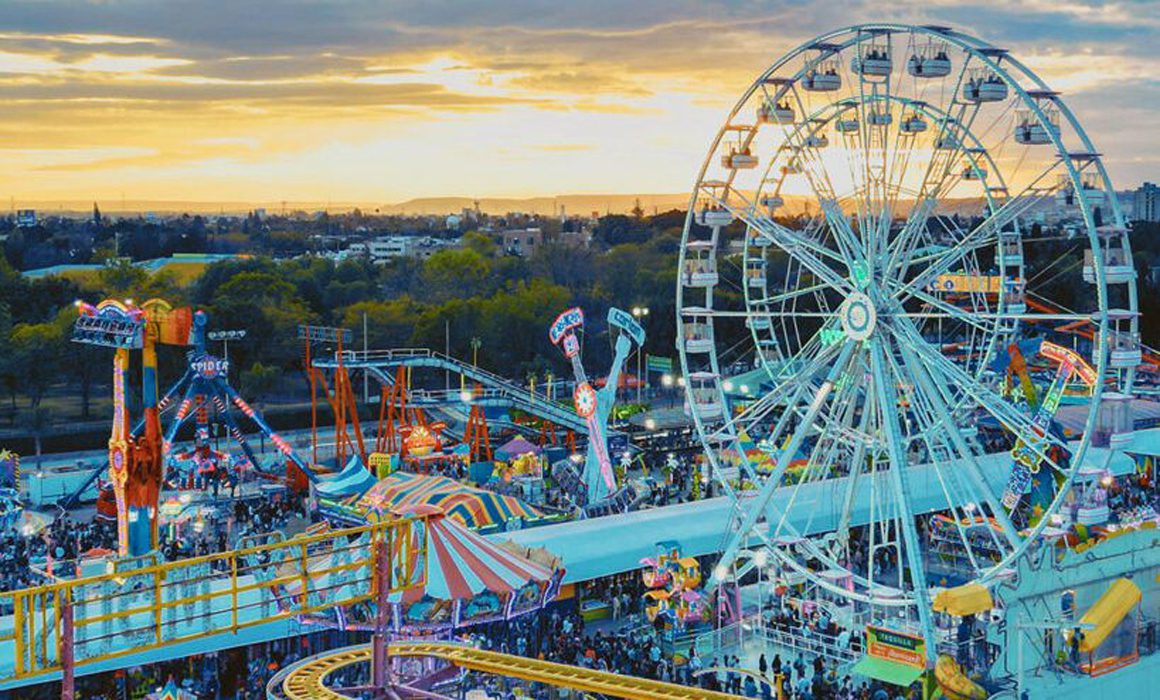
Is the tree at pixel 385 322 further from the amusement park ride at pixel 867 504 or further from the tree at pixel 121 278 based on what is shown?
the amusement park ride at pixel 867 504

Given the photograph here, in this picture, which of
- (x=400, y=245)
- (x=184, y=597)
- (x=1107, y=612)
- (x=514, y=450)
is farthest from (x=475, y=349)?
(x=400, y=245)

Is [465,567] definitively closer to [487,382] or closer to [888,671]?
[888,671]

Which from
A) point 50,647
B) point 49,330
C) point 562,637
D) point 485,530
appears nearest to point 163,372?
point 49,330

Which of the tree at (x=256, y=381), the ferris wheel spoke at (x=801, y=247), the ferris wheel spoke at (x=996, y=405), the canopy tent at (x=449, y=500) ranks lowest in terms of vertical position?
the tree at (x=256, y=381)

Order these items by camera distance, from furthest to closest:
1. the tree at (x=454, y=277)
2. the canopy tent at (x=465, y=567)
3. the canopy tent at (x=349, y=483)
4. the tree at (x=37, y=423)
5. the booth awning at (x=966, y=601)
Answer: the tree at (x=454, y=277)
the tree at (x=37, y=423)
the canopy tent at (x=349, y=483)
the booth awning at (x=966, y=601)
the canopy tent at (x=465, y=567)

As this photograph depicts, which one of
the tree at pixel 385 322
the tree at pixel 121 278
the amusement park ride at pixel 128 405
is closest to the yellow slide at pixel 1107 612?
the amusement park ride at pixel 128 405
